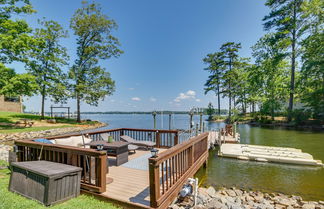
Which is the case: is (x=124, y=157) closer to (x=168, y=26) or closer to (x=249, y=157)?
(x=249, y=157)

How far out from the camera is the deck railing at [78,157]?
111 inches

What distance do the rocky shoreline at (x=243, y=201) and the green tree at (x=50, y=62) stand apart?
69.2ft

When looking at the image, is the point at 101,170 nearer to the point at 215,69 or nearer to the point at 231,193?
the point at 231,193

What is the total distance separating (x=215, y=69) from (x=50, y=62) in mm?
27293

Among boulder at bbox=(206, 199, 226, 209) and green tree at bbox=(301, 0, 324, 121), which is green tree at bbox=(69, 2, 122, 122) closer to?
boulder at bbox=(206, 199, 226, 209)

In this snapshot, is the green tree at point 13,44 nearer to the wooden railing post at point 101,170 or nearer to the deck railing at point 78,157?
the deck railing at point 78,157

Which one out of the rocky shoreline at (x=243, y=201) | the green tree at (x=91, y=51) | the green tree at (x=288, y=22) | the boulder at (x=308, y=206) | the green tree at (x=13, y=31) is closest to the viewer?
the rocky shoreline at (x=243, y=201)

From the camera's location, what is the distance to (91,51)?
21.2 meters

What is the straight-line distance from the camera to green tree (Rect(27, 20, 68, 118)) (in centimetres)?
1866

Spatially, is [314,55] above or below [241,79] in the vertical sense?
above

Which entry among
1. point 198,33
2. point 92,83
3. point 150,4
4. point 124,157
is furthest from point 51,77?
point 124,157

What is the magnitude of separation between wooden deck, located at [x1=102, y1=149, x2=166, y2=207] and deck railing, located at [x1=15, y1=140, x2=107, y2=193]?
0.96 ft

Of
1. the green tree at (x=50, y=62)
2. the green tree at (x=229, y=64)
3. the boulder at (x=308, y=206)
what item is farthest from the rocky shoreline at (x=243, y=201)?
the green tree at (x=229, y=64)

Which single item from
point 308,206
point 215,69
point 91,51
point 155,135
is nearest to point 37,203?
point 155,135
